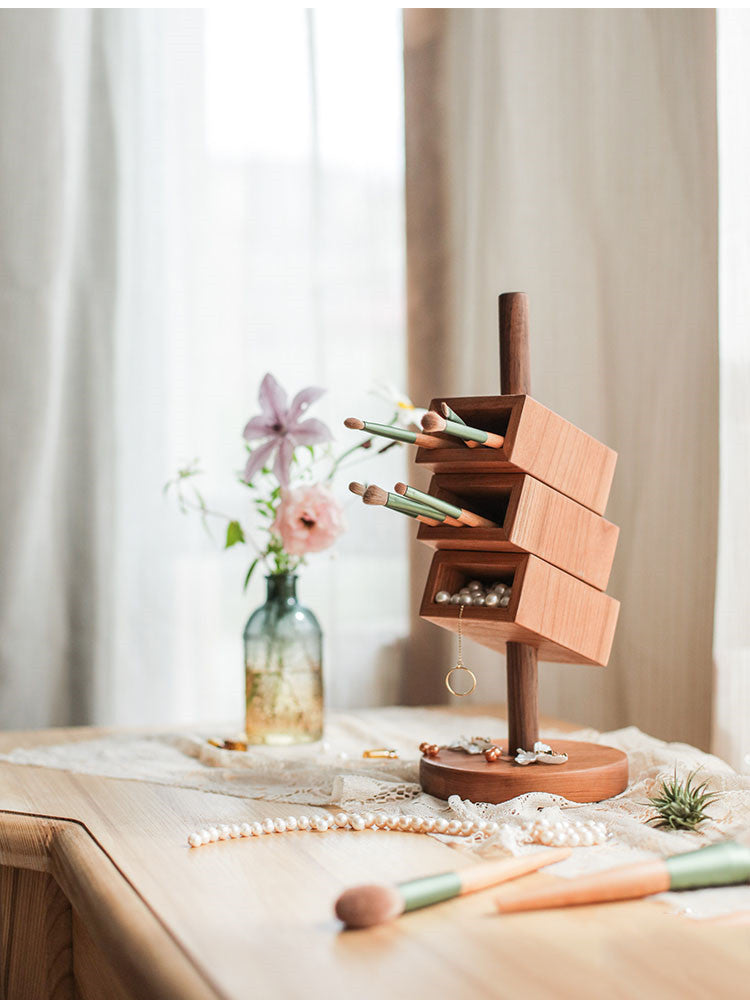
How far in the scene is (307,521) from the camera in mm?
1107

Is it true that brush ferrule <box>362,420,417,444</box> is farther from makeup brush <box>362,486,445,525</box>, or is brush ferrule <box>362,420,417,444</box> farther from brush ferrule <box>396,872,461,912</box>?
brush ferrule <box>396,872,461,912</box>

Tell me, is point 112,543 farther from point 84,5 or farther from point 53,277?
point 84,5

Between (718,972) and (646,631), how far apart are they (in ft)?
2.79

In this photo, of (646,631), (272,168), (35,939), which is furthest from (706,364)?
(35,939)

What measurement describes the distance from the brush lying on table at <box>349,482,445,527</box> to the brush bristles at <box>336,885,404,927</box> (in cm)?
27

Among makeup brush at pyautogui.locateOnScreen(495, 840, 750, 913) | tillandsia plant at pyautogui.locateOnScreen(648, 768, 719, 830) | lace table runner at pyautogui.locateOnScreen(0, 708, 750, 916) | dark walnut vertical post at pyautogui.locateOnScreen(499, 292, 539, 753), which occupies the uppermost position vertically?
dark walnut vertical post at pyautogui.locateOnScreen(499, 292, 539, 753)

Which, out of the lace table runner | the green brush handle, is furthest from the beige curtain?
the green brush handle

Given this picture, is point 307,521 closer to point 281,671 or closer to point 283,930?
A: point 281,671

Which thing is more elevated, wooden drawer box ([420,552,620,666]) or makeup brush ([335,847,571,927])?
wooden drawer box ([420,552,620,666])

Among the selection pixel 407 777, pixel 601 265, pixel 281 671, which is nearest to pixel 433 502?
pixel 407 777

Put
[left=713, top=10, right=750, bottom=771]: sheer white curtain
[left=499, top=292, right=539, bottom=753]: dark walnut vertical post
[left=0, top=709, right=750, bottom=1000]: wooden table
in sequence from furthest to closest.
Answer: [left=713, top=10, right=750, bottom=771]: sheer white curtain
[left=499, top=292, right=539, bottom=753]: dark walnut vertical post
[left=0, top=709, right=750, bottom=1000]: wooden table

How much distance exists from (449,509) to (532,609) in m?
0.10

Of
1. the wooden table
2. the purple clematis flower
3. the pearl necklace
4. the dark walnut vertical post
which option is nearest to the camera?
the wooden table

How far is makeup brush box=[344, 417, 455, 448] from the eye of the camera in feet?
2.46
